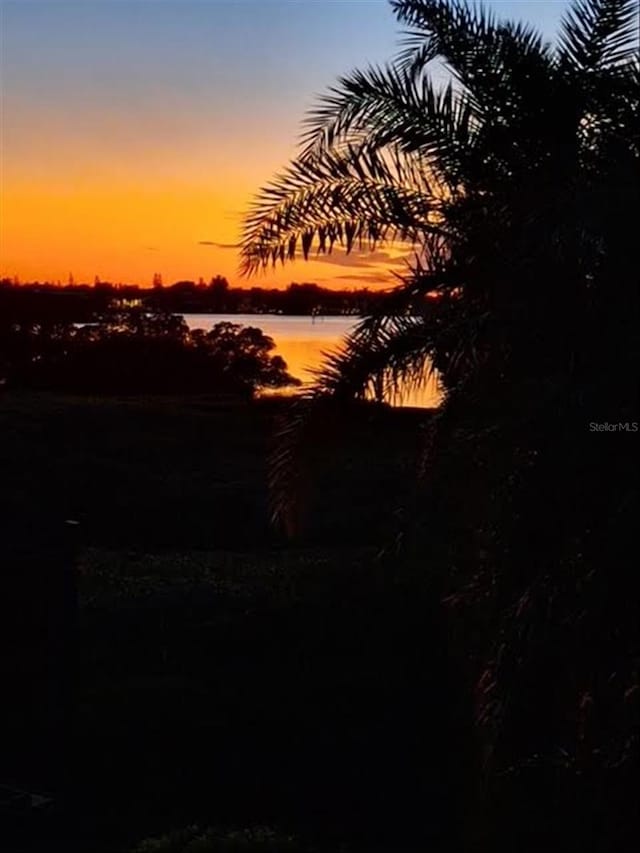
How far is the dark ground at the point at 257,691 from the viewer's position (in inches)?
335

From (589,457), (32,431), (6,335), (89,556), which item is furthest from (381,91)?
(6,335)

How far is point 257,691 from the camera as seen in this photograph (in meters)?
11.1

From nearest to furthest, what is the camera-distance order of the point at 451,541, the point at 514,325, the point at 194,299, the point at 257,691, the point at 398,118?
the point at 514,325 < the point at 398,118 < the point at 451,541 < the point at 257,691 < the point at 194,299

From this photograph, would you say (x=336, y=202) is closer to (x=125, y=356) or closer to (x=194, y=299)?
(x=194, y=299)

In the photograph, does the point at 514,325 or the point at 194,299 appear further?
the point at 194,299

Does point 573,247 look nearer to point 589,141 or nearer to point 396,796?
point 589,141

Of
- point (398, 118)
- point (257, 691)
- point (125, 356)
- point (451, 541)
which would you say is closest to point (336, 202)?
point (398, 118)

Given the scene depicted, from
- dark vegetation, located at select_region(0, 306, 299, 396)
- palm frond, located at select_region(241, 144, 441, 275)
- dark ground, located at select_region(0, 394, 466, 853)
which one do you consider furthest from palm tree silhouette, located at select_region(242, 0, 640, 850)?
dark vegetation, located at select_region(0, 306, 299, 396)

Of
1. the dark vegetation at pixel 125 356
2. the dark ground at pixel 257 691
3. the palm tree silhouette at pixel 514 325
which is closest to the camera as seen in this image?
the palm tree silhouette at pixel 514 325

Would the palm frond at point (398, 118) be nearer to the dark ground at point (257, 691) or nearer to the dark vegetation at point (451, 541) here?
the dark vegetation at point (451, 541)

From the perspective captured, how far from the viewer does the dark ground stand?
850cm

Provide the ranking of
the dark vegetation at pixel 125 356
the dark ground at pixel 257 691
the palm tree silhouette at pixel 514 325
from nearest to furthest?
the palm tree silhouette at pixel 514 325
the dark ground at pixel 257 691
the dark vegetation at pixel 125 356

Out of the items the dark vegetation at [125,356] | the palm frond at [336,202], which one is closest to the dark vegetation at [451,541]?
the palm frond at [336,202]

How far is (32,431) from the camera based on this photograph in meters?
25.7
